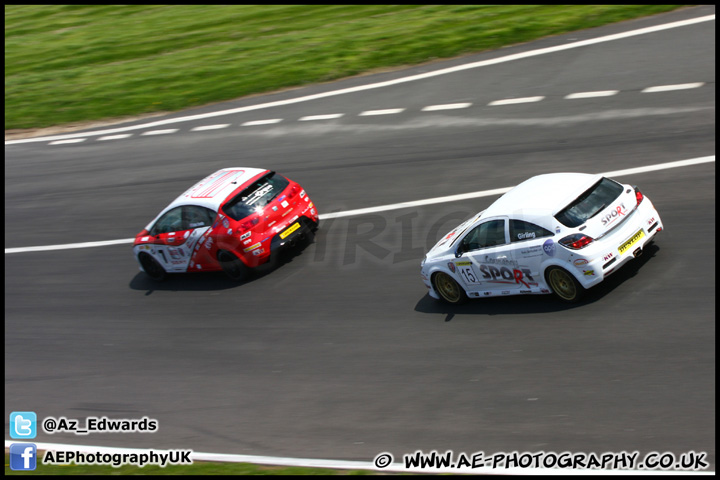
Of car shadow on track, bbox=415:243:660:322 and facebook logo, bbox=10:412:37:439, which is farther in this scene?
facebook logo, bbox=10:412:37:439

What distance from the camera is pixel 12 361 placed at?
13.8m

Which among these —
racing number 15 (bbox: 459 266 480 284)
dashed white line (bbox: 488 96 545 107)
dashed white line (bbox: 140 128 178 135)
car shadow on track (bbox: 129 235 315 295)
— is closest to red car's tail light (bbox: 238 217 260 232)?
car shadow on track (bbox: 129 235 315 295)

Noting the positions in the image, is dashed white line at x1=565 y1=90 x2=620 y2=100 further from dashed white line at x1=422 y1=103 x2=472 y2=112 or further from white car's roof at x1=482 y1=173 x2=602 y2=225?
white car's roof at x1=482 y1=173 x2=602 y2=225

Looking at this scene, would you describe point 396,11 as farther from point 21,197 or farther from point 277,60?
point 21,197

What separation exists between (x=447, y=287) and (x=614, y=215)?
2706mm

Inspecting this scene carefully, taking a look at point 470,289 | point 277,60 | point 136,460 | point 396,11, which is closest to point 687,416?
point 470,289

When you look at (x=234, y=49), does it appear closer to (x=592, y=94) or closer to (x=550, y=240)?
(x=592, y=94)

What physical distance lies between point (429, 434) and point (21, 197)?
1411 centimetres

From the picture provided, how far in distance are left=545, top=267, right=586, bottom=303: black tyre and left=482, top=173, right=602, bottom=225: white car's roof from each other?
28.9 inches

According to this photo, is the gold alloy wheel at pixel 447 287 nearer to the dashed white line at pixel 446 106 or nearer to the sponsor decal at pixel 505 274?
the sponsor decal at pixel 505 274

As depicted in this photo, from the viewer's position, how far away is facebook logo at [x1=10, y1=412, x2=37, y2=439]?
11.7 m

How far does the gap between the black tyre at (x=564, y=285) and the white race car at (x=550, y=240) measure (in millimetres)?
14

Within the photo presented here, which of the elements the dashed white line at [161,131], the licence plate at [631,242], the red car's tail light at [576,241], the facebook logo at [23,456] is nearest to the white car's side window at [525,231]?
the red car's tail light at [576,241]

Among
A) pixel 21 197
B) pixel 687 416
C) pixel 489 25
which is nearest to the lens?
pixel 687 416
